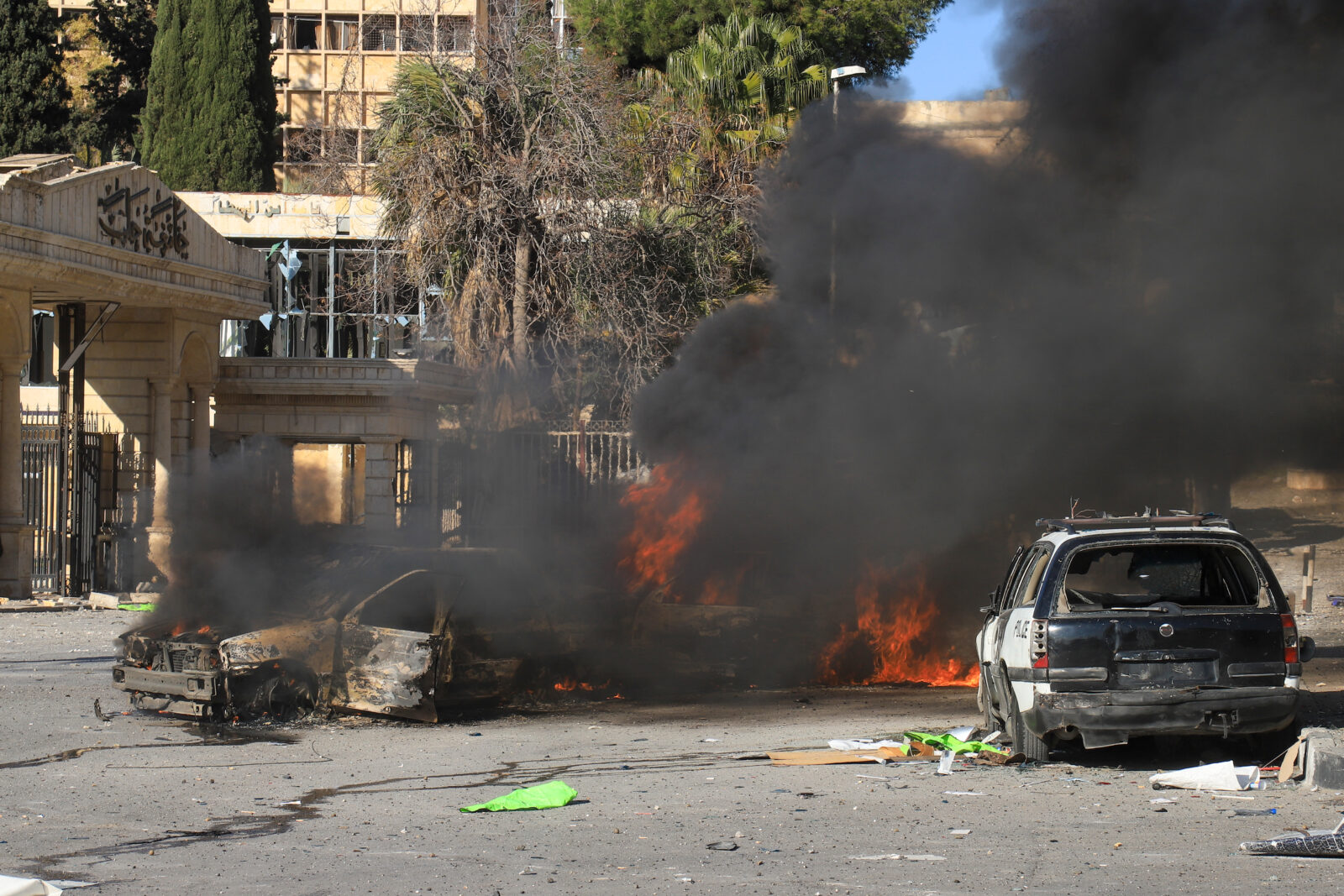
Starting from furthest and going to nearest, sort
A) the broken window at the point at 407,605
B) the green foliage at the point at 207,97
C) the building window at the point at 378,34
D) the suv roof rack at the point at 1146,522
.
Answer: the building window at the point at 378,34, the green foliage at the point at 207,97, the broken window at the point at 407,605, the suv roof rack at the point at 1146,522

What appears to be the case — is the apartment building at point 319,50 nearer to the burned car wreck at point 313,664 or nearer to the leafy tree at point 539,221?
the leafy tree at point 539,221

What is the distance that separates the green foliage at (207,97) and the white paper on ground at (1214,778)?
3105 centimetres

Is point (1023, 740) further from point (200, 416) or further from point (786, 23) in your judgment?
point (786, 23)

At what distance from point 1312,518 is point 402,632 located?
651 inches

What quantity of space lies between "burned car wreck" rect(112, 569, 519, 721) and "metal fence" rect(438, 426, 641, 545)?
392 inches

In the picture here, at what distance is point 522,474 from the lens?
68.1 feet

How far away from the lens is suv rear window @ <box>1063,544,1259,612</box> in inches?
282

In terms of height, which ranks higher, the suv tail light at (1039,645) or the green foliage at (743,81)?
the green foliage at (743,81)

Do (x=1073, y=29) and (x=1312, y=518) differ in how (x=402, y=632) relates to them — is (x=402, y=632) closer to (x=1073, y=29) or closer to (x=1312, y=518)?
(x=1073, y=29)

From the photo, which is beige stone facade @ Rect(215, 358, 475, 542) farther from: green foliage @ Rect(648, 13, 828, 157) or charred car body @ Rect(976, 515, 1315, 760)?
charred car body @ Rect(976, 515, 1315, 760)

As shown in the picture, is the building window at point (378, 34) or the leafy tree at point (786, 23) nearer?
the leafy tree at point (786, 23)

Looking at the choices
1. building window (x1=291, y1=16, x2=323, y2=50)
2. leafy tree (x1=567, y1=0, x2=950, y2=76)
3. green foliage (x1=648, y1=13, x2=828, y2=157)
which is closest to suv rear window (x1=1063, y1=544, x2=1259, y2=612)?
green foliage (x1=648, y1=13, x2=828, y2=157)

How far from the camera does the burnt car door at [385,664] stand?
844 centimetres

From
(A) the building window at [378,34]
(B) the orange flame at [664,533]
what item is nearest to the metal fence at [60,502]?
(B) the orange flame at [664,533]
